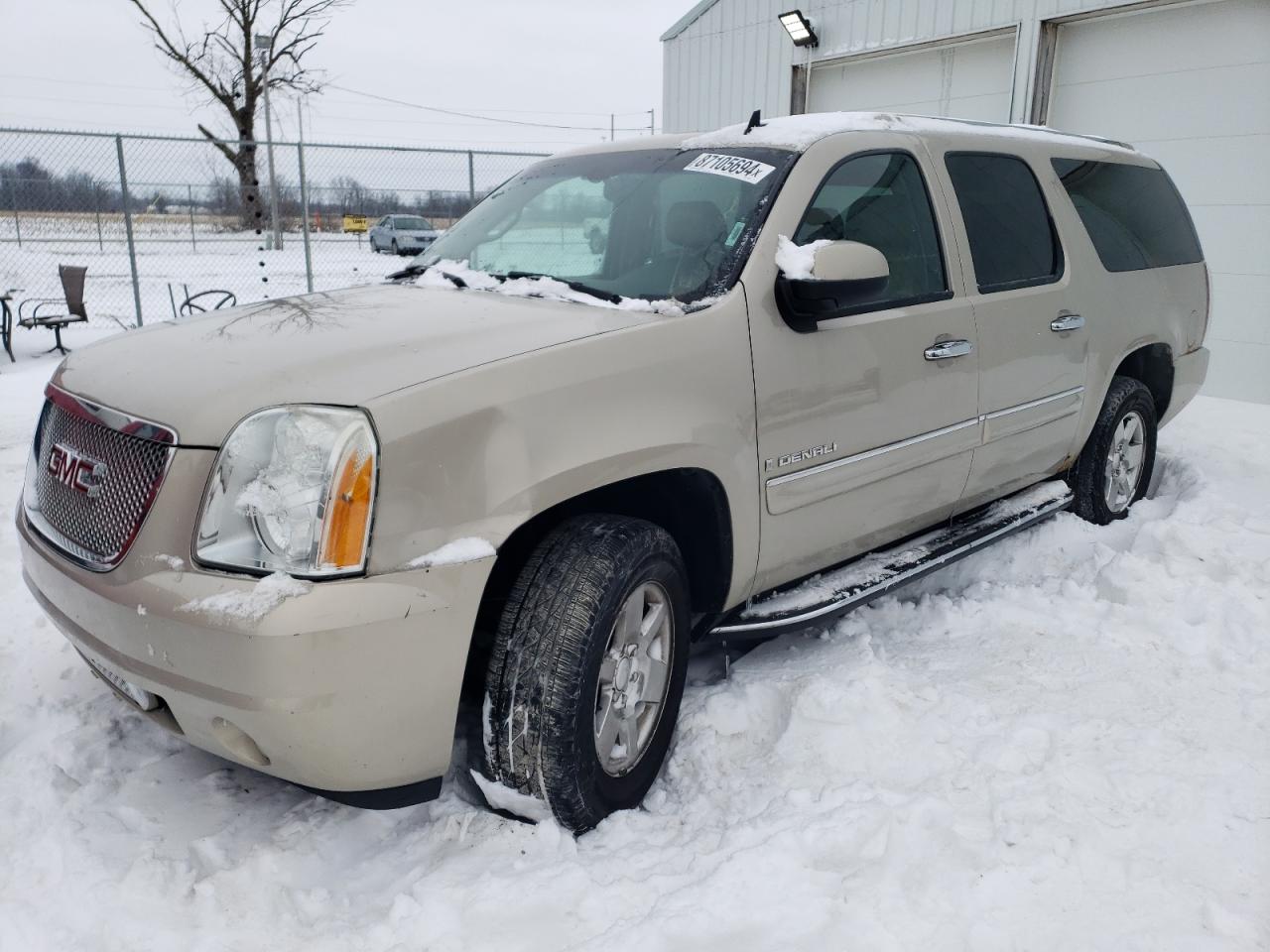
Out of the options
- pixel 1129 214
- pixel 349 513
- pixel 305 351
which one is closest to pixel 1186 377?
A: pixel 1129 214

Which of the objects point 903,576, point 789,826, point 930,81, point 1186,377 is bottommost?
point 789,826

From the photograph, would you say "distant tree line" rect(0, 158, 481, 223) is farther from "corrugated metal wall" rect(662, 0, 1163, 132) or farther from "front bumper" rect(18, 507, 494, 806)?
"front bumper" rect(18, 507, 494, 806)

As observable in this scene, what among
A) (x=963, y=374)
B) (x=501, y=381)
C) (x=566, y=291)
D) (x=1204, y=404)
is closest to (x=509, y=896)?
(x=501, y=381)

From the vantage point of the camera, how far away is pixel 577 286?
3.03 m

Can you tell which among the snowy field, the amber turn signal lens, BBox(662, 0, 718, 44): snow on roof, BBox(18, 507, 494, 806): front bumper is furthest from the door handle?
the snowy field

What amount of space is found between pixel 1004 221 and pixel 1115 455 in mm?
1515

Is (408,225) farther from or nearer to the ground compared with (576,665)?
farther from the ground

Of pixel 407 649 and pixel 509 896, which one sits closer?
pixel 407 649

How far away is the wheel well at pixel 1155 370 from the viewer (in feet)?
16.0

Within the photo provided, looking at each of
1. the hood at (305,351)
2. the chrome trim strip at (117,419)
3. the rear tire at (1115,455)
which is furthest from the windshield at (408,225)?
the chrome trim strip at (117,419)

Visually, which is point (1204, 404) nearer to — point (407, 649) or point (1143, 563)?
point (1143, 563)

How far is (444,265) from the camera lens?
347 cm

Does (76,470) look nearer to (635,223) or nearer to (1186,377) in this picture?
(635,223)

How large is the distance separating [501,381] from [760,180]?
128 centimetres
